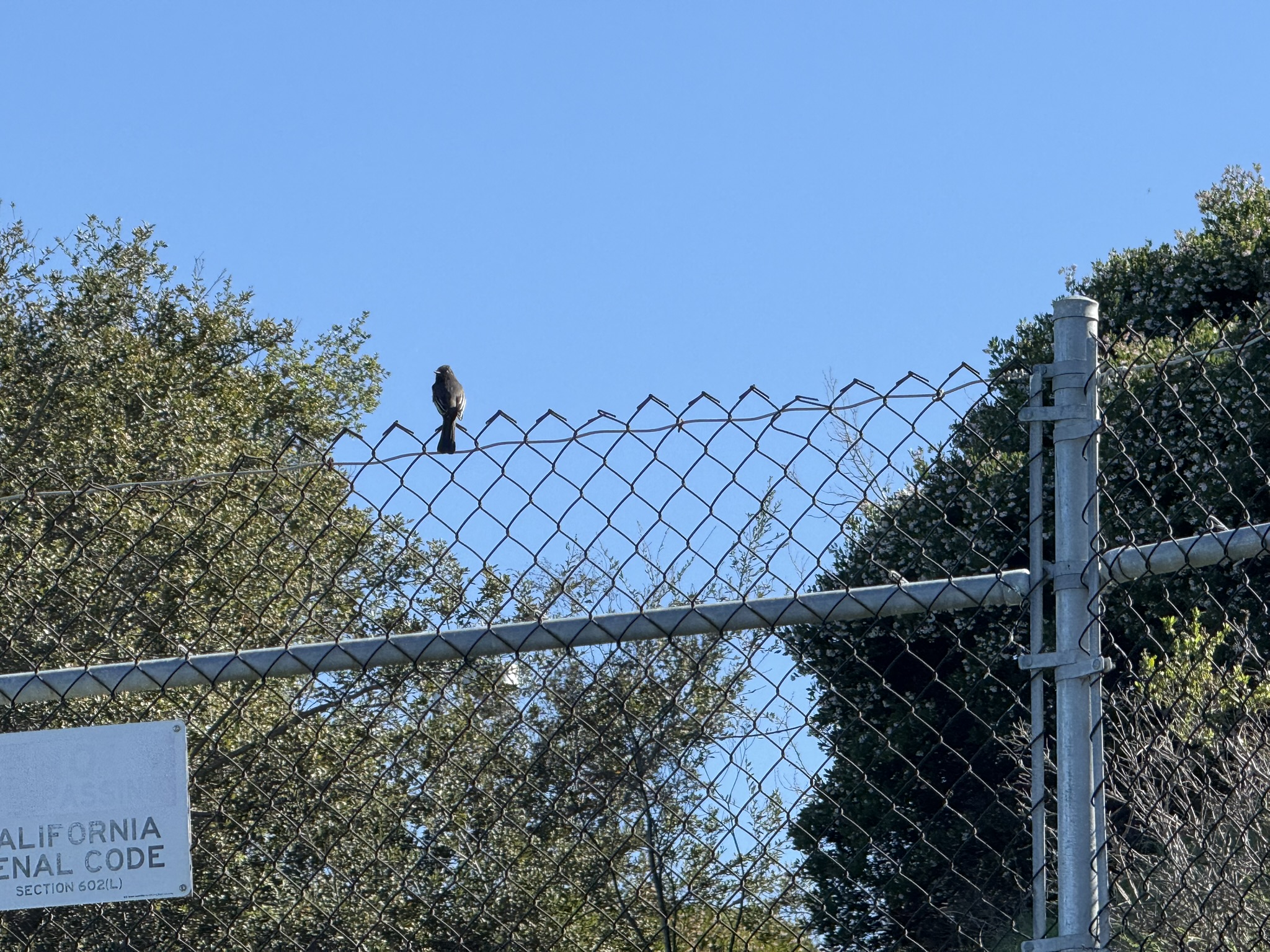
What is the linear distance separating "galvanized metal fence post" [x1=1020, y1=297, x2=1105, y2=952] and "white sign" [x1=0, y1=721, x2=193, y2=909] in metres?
1.28

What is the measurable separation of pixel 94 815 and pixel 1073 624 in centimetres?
150

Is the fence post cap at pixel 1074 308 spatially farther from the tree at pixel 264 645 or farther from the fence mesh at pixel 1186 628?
the fence mesh at pixel 1186 628

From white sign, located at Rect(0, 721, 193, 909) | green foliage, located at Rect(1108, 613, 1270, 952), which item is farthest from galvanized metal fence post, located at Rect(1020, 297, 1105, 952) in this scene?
green foliage, located at Rect(1108, 613, 1270, 952)

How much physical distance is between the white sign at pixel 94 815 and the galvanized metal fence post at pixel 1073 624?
128 centimetres

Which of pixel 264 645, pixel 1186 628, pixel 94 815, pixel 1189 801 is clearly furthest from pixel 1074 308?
pixel 264 645

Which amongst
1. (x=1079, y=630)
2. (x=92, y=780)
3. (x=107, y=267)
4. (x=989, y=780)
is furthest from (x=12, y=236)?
(x=1079, y=630)

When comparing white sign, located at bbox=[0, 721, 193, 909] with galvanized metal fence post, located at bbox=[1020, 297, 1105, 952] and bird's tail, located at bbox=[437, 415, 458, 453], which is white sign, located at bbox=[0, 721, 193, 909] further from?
galvanized metal fence post, located at bbox=[1020, 297, 1105, 952]

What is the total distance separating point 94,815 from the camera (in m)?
2.15

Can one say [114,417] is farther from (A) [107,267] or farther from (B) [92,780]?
(B) [92,780]

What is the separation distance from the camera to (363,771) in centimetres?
905

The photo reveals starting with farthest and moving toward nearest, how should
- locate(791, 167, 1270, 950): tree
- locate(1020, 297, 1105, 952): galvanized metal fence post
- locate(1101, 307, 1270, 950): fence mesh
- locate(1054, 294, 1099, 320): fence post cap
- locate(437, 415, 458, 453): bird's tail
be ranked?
1. locate(791, 167, 1270, 950): tree
2. locate(1101, 307, 1270, 950): fence mesh
3. locate(437, 415, 458, 453): bird's tail
4. locate(1054, 294, 1099, 320): fence post cap
5. locate(1020, 297, 1105, 952): galvanized metal fence post

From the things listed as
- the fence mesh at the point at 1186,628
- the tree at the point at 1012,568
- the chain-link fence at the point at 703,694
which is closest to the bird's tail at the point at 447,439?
the chain-link fence at the point at 703,694

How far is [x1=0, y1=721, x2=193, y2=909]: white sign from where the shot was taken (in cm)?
213

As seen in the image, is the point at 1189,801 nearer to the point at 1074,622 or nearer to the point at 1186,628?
the point at 1186,628
